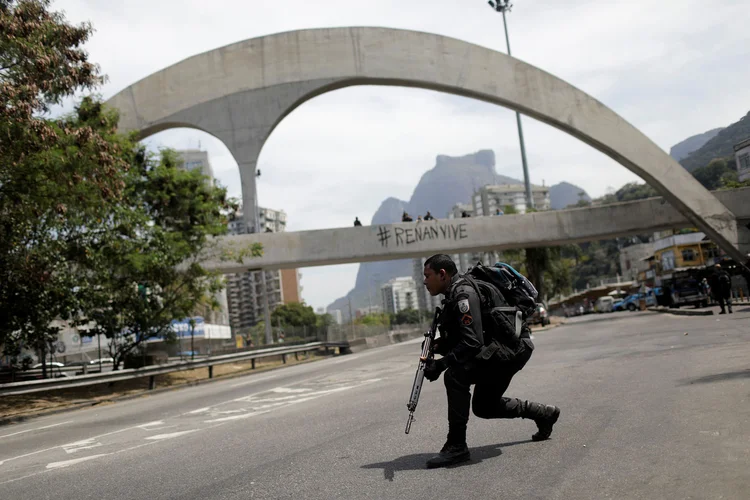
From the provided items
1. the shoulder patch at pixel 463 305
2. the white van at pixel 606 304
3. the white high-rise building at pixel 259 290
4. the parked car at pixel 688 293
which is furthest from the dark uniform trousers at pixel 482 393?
the white high-rise building at pixel 259 290

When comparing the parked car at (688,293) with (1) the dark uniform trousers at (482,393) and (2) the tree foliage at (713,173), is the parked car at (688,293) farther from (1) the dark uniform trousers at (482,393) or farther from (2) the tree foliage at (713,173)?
(1) the dark uniform trousers at (482,393)

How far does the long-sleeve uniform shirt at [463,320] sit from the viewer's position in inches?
217

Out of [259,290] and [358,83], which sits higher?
[358,83]

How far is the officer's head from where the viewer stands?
5.84 metres

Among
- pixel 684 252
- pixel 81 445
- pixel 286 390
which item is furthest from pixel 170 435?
pixel 684 252

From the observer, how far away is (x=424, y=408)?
9305 millimetres

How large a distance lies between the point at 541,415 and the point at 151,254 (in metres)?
18.9

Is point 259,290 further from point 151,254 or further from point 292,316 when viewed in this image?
point 151,254

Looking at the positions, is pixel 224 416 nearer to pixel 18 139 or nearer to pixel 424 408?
pixel 424 408

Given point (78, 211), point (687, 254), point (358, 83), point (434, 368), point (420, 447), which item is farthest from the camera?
point (687, 254)

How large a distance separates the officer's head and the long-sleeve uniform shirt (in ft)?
0.40

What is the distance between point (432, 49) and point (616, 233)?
13171mm

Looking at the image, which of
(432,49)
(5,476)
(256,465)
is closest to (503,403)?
(256,465)

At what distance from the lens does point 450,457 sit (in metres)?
5.55
